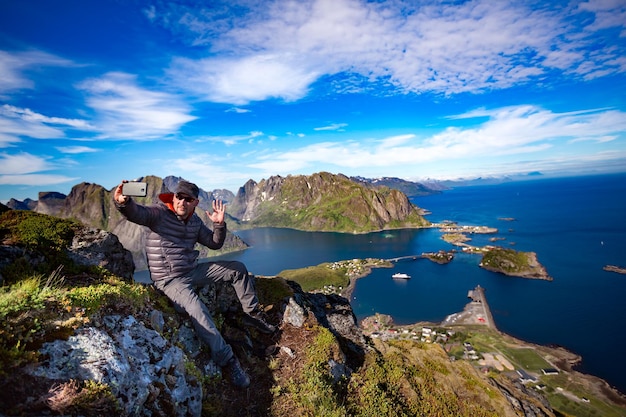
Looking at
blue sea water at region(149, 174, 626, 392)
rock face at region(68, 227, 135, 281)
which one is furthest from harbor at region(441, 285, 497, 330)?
rock face at region(68, 227, 135, 281)

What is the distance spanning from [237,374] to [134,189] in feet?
19.9

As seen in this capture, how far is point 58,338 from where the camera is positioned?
5.13m

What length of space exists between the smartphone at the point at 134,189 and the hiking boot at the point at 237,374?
5.50 m

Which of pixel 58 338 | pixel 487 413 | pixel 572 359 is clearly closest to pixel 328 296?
pixel 487 413

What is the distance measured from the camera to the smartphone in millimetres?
7556

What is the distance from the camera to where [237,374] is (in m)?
8.80

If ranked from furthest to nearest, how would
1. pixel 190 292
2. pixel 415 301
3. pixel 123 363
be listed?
pixel 415 301 → pixel 190 292 → pixel 123 363

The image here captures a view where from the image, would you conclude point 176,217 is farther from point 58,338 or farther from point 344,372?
point 344,372

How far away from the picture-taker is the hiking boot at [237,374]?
8.74 metres

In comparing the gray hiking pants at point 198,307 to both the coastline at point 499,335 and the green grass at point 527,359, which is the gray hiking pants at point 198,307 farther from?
the green grass at point 527,359

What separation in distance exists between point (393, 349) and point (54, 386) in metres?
13.9

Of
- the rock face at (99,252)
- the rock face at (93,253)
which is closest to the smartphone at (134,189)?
the rock face at (93,253)

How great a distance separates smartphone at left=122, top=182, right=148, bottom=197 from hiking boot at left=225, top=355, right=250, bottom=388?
5.50m

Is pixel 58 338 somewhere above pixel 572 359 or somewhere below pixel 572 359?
above
